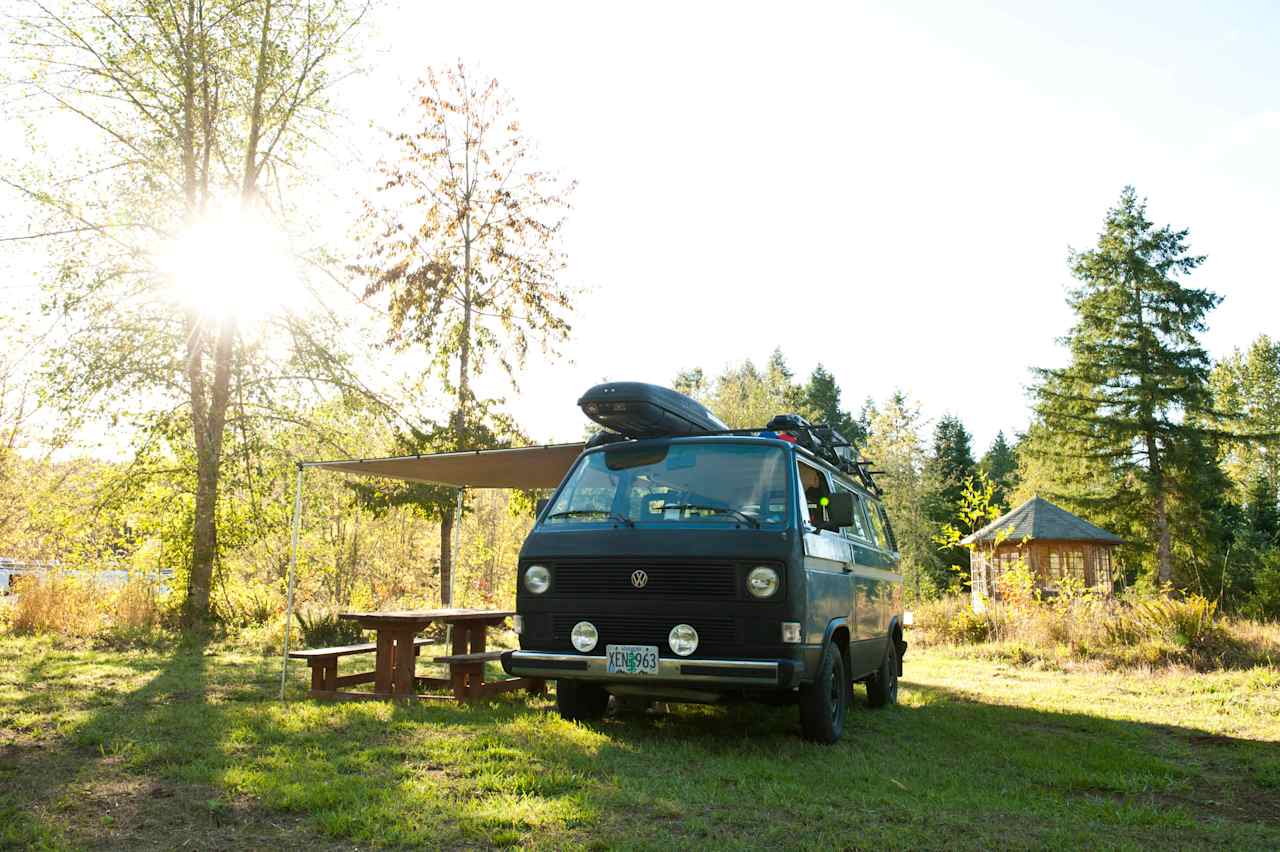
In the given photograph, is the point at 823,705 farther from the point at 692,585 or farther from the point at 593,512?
the point at 593,512

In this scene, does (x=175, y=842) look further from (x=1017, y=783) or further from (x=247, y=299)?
(x=247, y=299)

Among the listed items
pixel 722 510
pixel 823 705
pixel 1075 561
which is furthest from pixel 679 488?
pixel 1075 561

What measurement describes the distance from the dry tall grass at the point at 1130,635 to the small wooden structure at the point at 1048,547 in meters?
8.41

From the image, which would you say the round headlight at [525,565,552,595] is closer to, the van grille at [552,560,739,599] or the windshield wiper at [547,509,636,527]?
the van grille at [552,560,739,599]

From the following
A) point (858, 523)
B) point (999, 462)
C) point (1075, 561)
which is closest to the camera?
point (858, 523)

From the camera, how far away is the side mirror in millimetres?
6781

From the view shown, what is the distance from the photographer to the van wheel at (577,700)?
23.7ft

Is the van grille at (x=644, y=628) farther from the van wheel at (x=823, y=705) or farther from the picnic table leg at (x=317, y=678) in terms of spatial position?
the picnic table leg at (x=317, y=678)

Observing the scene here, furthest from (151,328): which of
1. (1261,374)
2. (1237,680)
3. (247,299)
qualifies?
(1261,374)

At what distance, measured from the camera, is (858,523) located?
8.65 metres

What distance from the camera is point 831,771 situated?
586cm

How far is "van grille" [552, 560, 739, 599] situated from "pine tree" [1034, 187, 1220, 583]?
28016 millimetres

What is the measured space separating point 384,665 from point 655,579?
370 centimetres

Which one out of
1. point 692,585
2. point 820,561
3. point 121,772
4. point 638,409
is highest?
point 638,409
